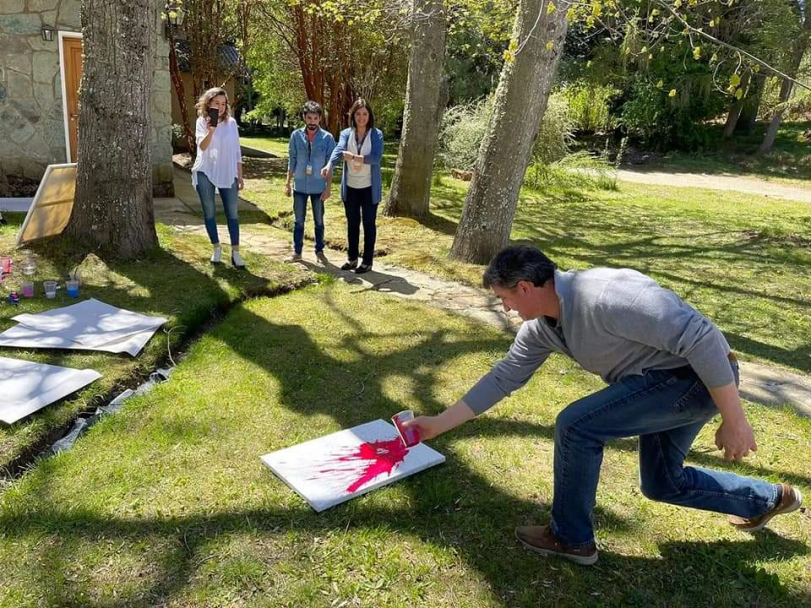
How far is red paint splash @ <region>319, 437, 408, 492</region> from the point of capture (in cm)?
313

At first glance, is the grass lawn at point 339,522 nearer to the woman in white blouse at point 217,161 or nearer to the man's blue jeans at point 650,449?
the man's blue jeans at point 650,449

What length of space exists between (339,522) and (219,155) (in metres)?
4.28

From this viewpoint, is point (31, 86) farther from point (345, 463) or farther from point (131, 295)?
point (345, 463)

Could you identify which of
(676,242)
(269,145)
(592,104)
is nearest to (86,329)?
(676,242)

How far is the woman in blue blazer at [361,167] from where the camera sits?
21.5 ft

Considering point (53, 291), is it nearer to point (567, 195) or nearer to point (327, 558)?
point (327, 558)

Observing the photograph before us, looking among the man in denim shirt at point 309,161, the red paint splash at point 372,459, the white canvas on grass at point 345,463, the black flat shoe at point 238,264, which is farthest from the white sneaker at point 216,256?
the red paint splash at point 372,459

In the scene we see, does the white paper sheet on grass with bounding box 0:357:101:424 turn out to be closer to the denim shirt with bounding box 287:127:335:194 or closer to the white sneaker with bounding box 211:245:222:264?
the white sneaker with bounding box 211:245:222:264

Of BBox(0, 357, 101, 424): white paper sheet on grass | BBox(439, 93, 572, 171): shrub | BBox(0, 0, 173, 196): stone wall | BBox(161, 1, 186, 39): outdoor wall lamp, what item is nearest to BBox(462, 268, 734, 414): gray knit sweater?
BBox(0, 357, 101, 424): white paper sheet on grass

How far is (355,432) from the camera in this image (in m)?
3.54

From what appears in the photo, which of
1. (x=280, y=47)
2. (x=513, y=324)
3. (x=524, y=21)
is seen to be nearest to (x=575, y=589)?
(x=513, y=324)

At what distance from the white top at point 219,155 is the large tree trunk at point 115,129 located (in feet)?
1.52

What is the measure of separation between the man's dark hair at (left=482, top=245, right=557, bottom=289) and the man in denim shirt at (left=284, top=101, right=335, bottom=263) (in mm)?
4728

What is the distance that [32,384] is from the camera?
3.72 metres
